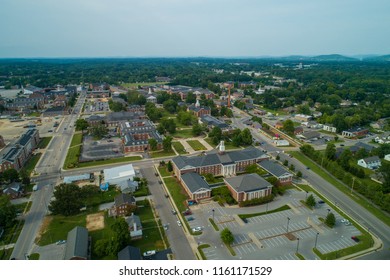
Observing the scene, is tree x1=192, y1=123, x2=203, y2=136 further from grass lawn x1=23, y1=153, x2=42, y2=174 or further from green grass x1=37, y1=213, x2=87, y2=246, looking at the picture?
green grass x1=37, y1=213, x2=87, y2=246

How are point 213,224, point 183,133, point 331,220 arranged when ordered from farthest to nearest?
point 183,133 → point 213,224 → point 331,220

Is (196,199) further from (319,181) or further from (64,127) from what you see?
(64,127)

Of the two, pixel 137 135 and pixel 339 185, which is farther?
pixel 137 135

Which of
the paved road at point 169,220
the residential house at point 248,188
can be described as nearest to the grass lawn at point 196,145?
the paved road at point 169,220

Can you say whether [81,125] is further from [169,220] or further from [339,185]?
[339,185]

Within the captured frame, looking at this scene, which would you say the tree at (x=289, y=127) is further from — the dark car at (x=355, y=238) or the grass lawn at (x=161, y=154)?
the dark car at (x=355, y=238)

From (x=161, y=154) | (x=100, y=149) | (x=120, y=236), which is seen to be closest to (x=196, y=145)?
(x=161, y=154)

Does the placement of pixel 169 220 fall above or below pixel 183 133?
below

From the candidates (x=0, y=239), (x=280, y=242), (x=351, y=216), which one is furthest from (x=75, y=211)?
(x=351, y=216)
